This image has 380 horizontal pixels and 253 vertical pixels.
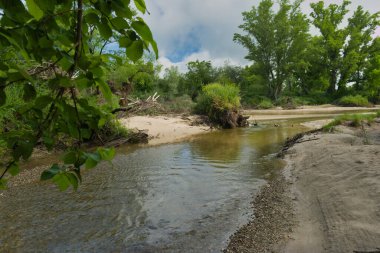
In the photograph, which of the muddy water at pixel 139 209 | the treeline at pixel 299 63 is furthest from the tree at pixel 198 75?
the muddy water at pixel 139 209

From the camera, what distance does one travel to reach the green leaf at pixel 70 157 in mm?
896

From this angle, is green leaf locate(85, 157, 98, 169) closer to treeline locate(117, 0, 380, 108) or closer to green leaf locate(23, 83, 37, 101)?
green leaf locate(23, 83, 37, 101)

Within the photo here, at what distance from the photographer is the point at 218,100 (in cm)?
1800

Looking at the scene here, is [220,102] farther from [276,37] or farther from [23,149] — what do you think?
[276,37]

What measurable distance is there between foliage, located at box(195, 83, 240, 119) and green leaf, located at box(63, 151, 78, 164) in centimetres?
1701

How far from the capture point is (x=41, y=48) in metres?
0.82

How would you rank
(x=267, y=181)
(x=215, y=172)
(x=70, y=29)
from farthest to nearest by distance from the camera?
(x=215, y=172), (x=267, y=181), (x=70, y=29)

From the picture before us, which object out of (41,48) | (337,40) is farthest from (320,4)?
(41,48)

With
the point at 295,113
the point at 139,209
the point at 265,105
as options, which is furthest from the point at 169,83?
the point at 139,209

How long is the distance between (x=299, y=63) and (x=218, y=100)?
24266 millimetres

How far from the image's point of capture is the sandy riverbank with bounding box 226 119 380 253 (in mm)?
3518

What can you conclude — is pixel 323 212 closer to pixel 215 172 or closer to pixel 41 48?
pixel 215 172

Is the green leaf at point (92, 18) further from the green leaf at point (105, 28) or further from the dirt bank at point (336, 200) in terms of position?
the dirt bank at point (336, 200)

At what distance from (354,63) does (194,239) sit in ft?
144
